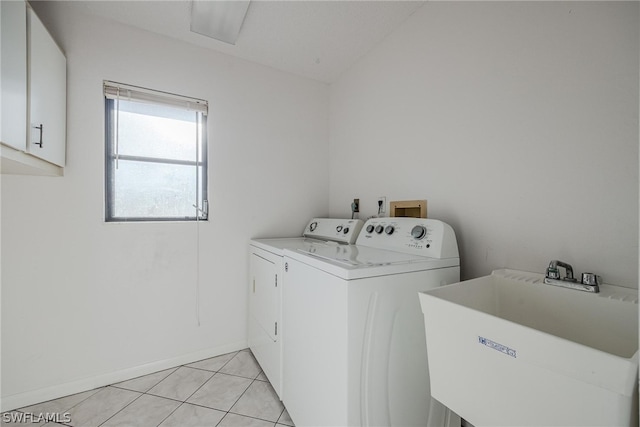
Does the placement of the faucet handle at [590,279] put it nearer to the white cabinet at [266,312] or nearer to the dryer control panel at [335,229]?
the dryer control panel at [335,229]

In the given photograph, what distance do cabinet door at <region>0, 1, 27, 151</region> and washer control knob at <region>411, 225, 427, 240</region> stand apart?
186 centimetres

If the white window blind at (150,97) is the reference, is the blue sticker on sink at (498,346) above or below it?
below

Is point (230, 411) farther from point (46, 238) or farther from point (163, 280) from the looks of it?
point (46, 238)

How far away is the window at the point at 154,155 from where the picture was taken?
177 cm

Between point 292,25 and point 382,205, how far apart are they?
1.40 m

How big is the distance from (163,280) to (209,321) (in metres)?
0.48

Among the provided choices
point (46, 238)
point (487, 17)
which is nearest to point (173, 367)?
point (46, 238)

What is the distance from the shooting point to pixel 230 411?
1.49 metres

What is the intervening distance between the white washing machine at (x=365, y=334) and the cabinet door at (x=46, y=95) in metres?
1.42

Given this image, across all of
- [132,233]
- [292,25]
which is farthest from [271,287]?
[292,25]

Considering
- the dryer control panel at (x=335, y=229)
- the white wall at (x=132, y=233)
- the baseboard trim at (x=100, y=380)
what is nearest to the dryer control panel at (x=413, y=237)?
the dryer control panel at (x=335, y=229)

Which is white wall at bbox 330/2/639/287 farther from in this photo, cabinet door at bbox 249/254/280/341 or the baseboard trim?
the baseboard trim

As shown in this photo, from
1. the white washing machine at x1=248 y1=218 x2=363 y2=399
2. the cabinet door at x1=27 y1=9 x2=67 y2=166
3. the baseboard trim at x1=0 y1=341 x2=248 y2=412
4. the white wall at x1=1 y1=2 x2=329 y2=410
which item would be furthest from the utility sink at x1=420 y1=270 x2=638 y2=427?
the cabinet door at x1=27 y1=9 x2=67 y2=166

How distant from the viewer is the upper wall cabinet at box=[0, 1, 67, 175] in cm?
109
